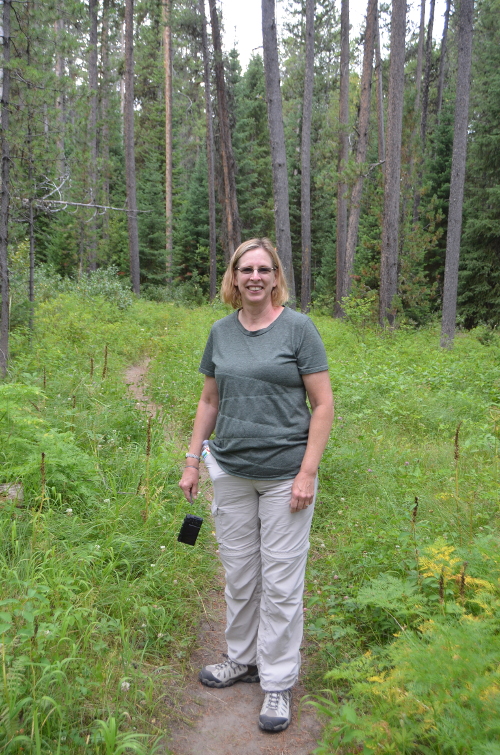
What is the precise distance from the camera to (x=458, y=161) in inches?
500

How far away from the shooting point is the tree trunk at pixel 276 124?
40.7 feet

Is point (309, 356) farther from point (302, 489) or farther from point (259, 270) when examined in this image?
point (302, 489)

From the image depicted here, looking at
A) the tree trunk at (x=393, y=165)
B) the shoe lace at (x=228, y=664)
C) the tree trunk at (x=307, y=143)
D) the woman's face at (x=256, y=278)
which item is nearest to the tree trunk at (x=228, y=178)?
the tree trunk at (x=307, y=143)

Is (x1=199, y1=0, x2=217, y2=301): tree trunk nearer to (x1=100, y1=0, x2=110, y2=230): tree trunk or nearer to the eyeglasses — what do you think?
(x1=100, y1=0, x2=110, y2=230): tree trunk

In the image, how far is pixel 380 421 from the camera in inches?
255

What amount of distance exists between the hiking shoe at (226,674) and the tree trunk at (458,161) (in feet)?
34.3

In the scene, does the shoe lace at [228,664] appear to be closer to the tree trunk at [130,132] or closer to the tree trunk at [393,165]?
the tree trunk at [393,165]

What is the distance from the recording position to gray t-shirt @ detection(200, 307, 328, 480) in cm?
257

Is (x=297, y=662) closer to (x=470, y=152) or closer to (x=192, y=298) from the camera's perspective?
(x=470, y=152)

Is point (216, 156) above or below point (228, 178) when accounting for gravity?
above

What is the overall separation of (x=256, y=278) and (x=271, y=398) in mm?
567

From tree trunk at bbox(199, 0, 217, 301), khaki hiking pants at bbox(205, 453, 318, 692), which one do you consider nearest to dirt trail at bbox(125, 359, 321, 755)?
khaki hiking pants at bbox(205, 453, 318, 692)

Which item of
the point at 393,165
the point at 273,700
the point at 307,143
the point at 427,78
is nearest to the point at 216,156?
the point at 307,143

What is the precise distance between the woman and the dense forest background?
18.8 feet
